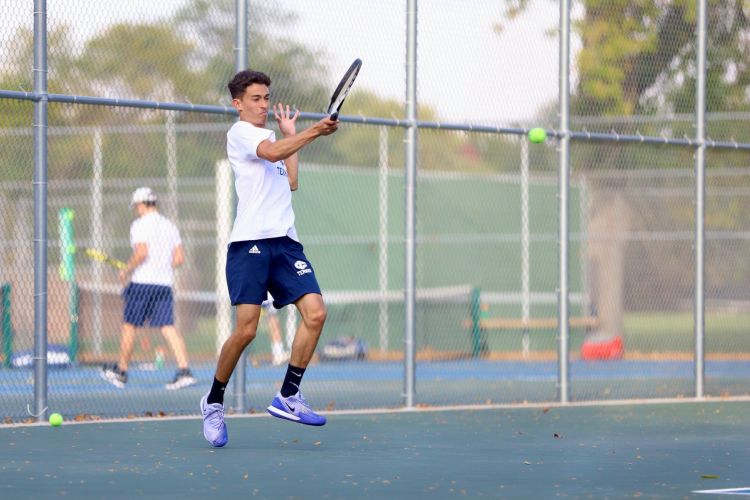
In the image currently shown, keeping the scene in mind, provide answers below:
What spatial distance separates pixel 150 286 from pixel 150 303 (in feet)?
0.86

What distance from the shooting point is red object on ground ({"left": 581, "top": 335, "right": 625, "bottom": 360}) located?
16.1m

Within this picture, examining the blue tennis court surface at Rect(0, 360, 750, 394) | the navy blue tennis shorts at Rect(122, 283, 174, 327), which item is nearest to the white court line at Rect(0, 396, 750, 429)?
the blue tennis court surface at Rect(0, 360, 750, 394)

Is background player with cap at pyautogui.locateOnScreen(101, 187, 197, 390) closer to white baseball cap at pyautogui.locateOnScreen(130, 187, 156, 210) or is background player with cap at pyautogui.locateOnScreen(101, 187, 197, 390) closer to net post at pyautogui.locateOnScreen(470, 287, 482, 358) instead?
white baseball cap at pyautogui.locateOnScreen(130, 187, 156, 210)

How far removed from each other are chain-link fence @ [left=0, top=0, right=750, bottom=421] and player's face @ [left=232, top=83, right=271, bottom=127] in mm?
1641

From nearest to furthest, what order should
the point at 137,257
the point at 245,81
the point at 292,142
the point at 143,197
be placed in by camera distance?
the point at 292,142, the point at 245,81, the point at 137,257, the point at 143,197

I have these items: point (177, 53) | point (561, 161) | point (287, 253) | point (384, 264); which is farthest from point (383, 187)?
point (287, 253)

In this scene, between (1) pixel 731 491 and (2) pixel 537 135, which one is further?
(2) pixel 537 135

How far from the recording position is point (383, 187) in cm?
1848

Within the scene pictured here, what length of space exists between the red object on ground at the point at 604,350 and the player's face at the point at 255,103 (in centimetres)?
912

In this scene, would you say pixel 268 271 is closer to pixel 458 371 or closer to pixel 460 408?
pixel 460 408

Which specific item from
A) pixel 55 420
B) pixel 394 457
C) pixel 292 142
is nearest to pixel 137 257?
pixel 55 420

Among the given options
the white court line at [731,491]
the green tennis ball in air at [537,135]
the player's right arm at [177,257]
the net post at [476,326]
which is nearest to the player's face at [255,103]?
the white court line at [731,491]

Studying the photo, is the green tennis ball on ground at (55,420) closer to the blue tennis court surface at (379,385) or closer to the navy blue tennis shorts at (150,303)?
the blue tennis court surface at (379,385)

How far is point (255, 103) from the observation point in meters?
7.61
